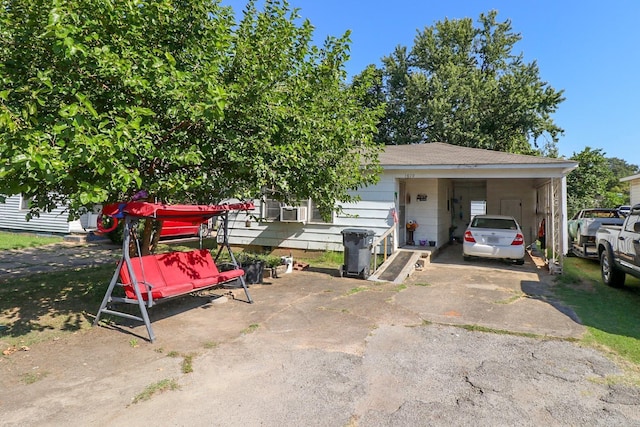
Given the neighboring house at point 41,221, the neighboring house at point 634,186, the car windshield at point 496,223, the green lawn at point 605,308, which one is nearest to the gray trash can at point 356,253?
the green lawn at point 605,308

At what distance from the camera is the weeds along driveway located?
10.1 ft

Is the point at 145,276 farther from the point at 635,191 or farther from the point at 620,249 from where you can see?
the point at 635,191

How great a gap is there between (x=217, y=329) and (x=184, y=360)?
1092 mm

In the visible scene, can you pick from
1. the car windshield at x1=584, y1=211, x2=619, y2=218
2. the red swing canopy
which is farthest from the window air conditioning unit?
the car windshield at x1=584, y1=211, x2=619, y2=218

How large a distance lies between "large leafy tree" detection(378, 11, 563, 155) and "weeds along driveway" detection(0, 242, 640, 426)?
24005 mm

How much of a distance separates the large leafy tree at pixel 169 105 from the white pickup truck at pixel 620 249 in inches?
202

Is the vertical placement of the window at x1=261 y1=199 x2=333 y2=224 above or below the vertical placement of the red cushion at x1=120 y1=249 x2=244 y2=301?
above

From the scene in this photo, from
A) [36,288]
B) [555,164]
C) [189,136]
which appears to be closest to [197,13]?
[189,136]

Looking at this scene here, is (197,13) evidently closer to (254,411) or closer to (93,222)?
(254,411)

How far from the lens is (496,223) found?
11.3 m

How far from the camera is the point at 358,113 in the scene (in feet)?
24.3

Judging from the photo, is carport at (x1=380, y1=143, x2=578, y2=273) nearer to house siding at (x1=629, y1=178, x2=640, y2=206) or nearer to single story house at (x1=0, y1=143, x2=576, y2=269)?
single story house at (x1=0, y1=143, x2=576, y2=269)

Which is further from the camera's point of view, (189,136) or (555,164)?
(555,164)

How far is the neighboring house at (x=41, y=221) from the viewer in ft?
50.7
